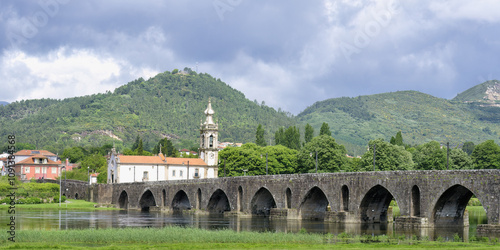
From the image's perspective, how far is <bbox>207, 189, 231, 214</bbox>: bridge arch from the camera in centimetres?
9662

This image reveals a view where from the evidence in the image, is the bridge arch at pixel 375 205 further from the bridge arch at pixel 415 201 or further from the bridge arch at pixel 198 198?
the bridge arch at pixel 198 198

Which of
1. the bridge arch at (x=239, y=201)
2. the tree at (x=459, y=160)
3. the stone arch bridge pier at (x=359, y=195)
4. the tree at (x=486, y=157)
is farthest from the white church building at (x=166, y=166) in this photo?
the tree at (x=486, y=157)

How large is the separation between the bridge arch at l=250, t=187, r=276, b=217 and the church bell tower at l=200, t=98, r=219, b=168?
166ft

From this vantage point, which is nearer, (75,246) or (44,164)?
(75,246)

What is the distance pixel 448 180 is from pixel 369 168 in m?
47.0

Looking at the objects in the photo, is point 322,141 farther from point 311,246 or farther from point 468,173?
point 311,246

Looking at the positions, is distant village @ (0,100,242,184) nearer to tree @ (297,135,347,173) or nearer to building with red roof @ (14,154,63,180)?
building with red roof @ (14,154,63,180)

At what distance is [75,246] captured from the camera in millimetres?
42250

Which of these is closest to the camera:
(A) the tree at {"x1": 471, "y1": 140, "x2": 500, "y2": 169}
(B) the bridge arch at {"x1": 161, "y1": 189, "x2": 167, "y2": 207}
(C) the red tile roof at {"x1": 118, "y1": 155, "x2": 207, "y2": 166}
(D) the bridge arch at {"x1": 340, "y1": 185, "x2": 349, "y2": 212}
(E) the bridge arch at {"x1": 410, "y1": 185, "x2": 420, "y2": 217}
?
(E) the bridge arch at {"x1": 410, "y1": 185, "x2": 420, "y2": 217}

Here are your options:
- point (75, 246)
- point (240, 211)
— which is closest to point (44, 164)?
point (240, 211)

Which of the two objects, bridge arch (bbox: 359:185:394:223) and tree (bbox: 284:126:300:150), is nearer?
bridge arch (bbox: 359:185:394:223)

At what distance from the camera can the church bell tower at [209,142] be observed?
138125 millimetres

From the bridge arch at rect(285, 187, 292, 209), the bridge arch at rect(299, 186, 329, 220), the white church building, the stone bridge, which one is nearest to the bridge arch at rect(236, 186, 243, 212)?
the stone bridge

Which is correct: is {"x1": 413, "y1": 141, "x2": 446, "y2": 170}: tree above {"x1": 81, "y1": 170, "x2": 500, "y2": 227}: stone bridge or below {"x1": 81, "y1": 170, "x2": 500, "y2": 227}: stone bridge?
above
